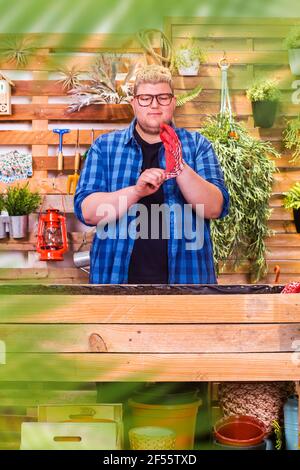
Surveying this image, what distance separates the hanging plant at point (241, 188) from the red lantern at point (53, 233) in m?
0.84

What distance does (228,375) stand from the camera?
5.51 ft

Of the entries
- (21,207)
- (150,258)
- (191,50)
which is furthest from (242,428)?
(21,207)

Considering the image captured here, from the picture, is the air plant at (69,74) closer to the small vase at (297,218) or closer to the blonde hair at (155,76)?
the blonde hair at (155,76)

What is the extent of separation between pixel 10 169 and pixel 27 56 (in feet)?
14.3

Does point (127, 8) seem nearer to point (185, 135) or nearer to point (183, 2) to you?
point (183, 2)

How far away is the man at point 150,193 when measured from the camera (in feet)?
8.14

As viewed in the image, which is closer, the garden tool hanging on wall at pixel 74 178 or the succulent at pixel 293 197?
the garden tool hanging on wall at pixel 74 178

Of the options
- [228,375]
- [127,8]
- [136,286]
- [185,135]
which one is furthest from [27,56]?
[185,135]

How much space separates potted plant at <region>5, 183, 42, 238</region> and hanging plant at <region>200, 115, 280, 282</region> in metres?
1.04

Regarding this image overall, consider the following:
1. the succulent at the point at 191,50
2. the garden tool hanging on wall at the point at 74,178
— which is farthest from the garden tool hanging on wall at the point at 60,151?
the succulent at the point at 191,50

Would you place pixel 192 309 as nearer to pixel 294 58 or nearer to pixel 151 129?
pixel 151 129

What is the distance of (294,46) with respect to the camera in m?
0.25

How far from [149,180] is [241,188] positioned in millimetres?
1851

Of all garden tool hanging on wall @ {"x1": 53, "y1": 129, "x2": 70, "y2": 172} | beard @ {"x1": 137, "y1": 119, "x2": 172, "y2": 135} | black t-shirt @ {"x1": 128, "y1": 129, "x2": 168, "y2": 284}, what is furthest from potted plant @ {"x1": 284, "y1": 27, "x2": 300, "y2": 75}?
garden tool hanging on wall @ {"x1": 53, "y1": 129, "x2": 70, "y2": 172}
